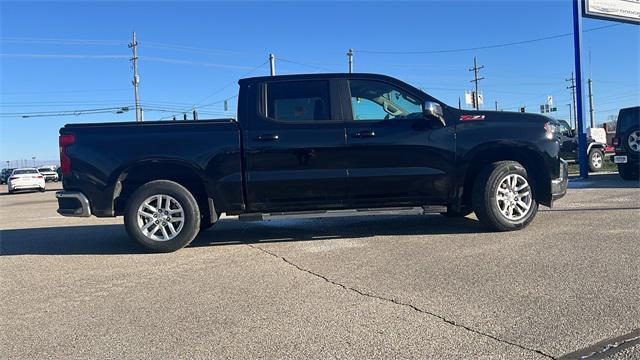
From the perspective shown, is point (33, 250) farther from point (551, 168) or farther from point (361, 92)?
point (551, 168)

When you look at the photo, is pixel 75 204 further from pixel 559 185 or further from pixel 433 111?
pixel 559 185

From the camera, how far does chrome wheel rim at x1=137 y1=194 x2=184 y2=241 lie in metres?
6.38

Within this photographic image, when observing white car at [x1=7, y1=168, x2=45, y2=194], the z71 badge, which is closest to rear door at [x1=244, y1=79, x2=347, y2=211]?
the z71 badge

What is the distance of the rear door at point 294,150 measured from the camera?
21.0 ft

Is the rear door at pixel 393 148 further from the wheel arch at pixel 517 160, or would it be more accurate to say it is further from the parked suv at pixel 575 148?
the parked suv at pixel 575 148

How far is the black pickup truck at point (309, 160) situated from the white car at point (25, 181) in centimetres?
2568

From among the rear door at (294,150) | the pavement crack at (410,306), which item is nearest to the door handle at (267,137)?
the rear door at (294,150)

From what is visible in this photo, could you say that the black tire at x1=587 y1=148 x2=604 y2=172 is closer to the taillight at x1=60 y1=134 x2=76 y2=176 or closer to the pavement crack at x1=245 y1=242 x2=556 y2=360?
the pavement crack at x1=245 y1=242 x2=556 y2=360

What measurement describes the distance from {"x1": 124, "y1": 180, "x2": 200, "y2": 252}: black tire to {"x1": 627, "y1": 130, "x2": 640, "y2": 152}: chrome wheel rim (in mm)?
11303

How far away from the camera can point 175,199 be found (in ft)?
21.0

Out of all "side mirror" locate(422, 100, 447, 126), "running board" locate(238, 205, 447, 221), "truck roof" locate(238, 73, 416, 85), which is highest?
"truck roof" locate(238, 73, 416, 85)

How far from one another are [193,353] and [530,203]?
16.4 ft

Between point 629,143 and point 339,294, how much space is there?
11494mm

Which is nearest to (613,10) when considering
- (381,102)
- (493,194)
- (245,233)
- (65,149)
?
(493,194)
